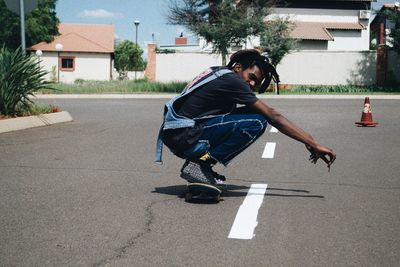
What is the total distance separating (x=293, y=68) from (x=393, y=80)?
611 cm

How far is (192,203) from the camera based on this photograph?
481 cm

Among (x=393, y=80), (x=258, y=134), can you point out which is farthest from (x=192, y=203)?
(x=393, y=80)

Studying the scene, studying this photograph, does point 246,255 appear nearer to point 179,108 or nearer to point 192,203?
point 192,203

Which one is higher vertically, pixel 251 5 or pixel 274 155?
pixel 251 5

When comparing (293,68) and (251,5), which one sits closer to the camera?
(251,5)

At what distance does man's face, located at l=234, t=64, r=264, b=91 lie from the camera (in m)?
4.92

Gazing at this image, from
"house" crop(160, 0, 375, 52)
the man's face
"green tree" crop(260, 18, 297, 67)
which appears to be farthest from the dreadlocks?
"house" crop(160, 0, 375, 52)

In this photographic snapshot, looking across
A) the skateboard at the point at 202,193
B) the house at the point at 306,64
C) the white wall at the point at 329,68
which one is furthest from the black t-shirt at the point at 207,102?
the white wall at the point at 329,68

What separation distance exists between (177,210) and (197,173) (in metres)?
0.49

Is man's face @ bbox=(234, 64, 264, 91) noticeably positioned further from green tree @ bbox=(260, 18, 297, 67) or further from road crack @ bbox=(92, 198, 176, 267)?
green tree @ bbox=(260, 18, 297, 67)

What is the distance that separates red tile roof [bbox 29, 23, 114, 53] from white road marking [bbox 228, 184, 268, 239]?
48.4 metres

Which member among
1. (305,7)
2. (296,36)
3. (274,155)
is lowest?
(274,155)

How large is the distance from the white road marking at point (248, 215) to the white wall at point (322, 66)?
101ft

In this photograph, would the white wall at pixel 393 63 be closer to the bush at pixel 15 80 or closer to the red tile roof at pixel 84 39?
the red tile roof at pixel 84 39
